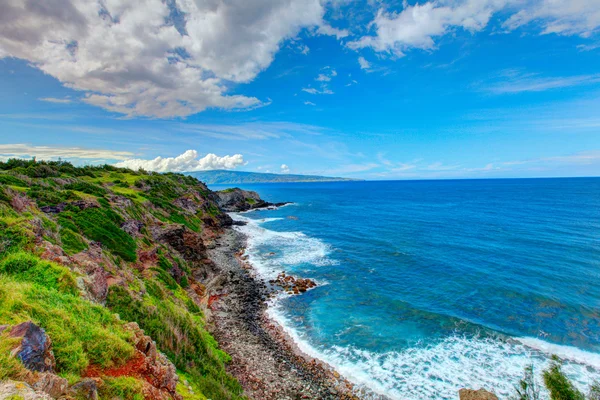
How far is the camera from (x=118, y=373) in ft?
28.7

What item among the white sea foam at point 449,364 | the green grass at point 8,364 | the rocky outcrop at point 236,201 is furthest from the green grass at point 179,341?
the rocky outcrop at point 236,201

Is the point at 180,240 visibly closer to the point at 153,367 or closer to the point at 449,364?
the point at 153,367

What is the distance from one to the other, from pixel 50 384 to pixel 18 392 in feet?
3.09

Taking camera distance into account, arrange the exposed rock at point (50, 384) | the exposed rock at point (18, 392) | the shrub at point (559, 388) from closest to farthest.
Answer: the exposed rock at point (18, 392) < the exposed rock at point (50, 384) < the shrub at point (559, 388)

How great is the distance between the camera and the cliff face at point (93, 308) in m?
7.08

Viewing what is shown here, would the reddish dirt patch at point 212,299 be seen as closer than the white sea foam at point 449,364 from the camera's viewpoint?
No

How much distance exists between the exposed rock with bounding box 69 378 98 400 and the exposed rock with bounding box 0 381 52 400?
4.57 feet

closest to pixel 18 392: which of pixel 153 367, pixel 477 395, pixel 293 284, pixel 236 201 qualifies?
pixel 153 367

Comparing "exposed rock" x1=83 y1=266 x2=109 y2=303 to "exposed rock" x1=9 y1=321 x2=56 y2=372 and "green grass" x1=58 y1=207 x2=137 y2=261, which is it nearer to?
"exposed rock" x1=9 y1=321 x2=56 y2=372

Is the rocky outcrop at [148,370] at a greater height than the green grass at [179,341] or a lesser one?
greater

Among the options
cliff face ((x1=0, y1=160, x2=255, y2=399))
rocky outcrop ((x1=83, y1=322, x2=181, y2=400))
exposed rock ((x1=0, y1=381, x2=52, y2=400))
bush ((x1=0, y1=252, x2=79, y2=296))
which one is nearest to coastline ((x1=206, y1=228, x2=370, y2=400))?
cliff face ((x1=0, y1=160, x2=255, y2=399))

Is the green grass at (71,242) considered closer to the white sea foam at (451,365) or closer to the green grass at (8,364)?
the green grass at (8,364)

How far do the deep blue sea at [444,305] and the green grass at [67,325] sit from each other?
17169 mm

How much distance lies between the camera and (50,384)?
613cm
